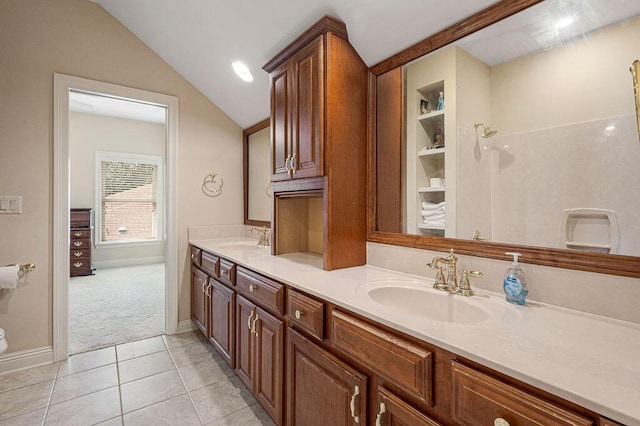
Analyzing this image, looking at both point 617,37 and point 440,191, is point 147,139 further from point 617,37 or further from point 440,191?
point 617,37

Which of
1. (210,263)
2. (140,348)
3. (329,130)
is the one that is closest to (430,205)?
(329,130)

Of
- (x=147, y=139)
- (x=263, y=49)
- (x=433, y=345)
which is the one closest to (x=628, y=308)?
(x=433, y=345)

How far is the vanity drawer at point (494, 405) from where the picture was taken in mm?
596

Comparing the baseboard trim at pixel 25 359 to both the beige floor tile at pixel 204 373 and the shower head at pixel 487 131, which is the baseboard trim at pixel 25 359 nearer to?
the beige floor tile at pixel 204 373

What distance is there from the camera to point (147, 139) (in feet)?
18.7

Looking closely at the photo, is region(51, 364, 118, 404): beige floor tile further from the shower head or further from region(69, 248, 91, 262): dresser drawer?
region(69, 248, 91, 262): dresser drawer

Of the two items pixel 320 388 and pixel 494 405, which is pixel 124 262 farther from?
pixel 494 405

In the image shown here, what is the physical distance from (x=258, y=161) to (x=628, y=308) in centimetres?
270

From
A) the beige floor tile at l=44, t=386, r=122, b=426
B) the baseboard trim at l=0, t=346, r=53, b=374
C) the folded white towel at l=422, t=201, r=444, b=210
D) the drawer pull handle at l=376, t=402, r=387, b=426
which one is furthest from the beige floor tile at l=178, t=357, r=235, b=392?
the folded white towel at l=422, t=201, r=444, b=210

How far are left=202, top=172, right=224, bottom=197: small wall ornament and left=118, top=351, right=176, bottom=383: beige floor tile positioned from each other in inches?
58.1

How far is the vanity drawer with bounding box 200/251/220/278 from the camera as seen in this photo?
2.21 meters

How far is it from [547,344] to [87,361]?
2.96m

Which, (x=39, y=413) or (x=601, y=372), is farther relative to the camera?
(x=39, y=413)

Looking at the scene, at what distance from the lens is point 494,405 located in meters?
0.68
